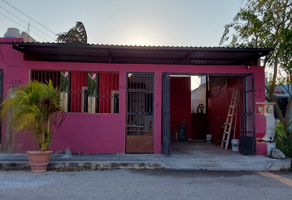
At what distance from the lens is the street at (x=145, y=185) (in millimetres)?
5008

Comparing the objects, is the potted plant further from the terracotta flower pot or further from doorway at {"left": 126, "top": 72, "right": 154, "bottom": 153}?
doorway at {"left": 126, "top": 72, "right": 154, "bottom": 153}

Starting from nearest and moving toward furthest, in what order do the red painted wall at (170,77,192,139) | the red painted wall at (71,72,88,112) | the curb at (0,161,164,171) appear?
the curb at (0,161,164,171) → the red painted wall at (71,72,88,112) → the red painted wall at (170,77,192,139)

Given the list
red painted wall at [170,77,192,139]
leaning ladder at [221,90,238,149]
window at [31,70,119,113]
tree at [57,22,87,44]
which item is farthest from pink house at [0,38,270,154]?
tree at [57,22,87,44]

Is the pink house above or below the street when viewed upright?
above

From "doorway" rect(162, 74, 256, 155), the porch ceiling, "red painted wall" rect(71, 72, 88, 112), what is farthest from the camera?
"red painted wall" rect(71, 72, 88, 112)

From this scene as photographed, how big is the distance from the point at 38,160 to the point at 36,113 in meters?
1.23

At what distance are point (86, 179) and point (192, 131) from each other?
8815 mm

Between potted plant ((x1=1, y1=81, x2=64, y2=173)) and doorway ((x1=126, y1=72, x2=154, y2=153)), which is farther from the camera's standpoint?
doorway ((x1=126, y1=72, x2=154, y2=153))

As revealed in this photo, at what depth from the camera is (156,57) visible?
9.48m

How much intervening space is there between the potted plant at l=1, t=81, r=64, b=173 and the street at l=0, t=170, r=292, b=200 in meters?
0.44

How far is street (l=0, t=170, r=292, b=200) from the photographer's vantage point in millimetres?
5008

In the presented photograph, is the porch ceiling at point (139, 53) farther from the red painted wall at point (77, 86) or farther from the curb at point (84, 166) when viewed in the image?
the curb at point (84, 166)

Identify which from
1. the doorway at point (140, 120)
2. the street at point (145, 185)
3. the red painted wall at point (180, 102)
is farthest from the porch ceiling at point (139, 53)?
the red painted wall at point (180, 102)

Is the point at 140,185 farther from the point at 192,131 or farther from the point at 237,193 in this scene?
the point at 192,131
